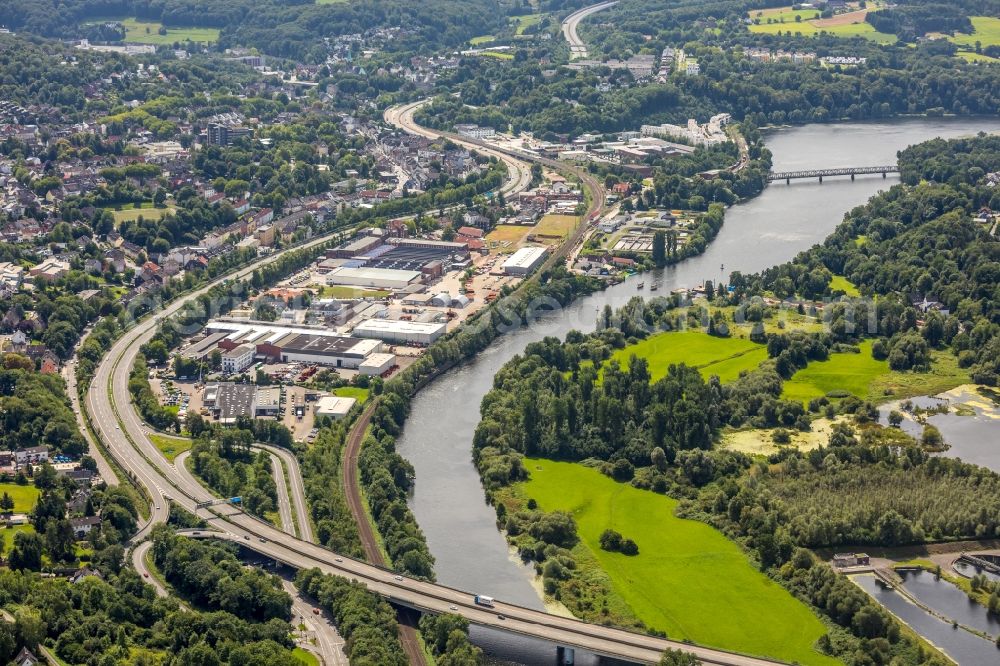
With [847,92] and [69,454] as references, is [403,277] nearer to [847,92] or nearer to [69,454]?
[69,454]

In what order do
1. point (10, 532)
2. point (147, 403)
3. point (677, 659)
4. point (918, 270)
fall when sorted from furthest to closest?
point (918, 270)
point (147, 403)
point (10, 532)
point (677, 659)

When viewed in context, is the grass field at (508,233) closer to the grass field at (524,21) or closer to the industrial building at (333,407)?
the industrial building at (333,407)

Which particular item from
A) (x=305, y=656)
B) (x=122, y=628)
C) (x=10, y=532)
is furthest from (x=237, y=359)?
(x=305, y=656)

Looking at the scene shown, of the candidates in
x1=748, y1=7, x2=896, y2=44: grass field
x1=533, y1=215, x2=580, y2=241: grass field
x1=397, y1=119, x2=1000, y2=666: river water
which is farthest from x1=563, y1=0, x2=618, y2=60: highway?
x1=533, y1=215, x2=580, y2=241: grass field

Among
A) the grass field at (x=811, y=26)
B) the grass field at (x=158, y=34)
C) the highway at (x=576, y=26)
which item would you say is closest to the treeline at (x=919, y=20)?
the grass field at (x=811, y=26)

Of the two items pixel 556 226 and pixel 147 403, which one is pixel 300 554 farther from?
pixel 556 226

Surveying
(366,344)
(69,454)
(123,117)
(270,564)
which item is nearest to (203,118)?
(123,117)
